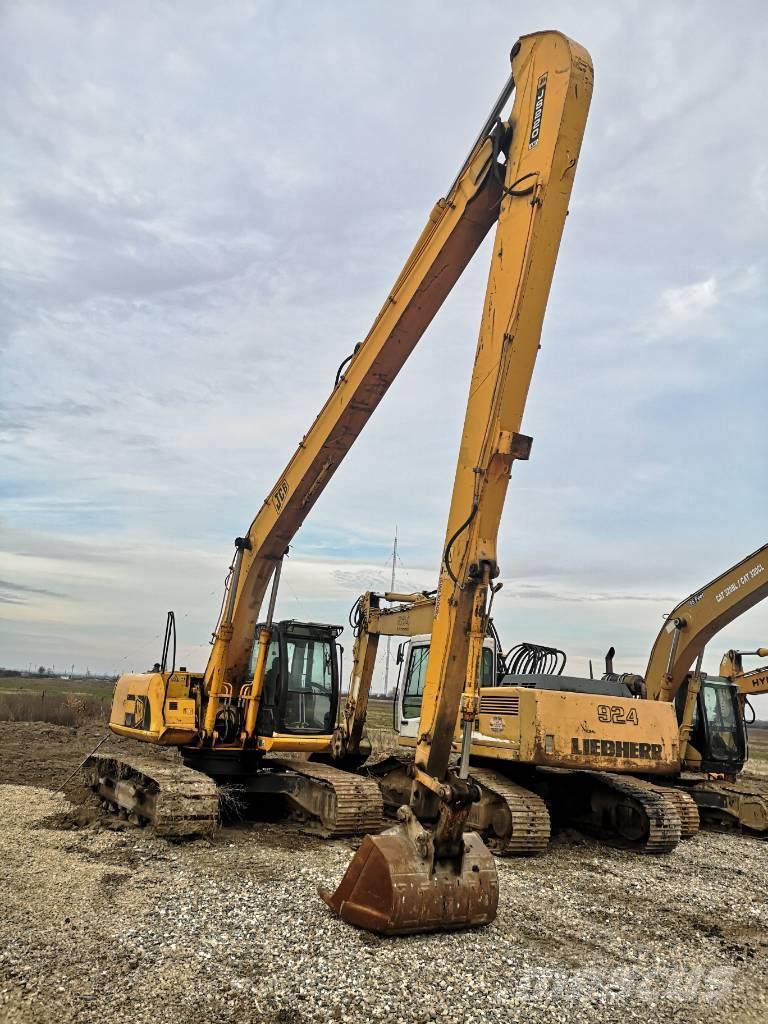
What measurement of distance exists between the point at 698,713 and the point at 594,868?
5.68 m

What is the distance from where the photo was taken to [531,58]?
21.5 feet

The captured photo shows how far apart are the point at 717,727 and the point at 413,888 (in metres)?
9.75

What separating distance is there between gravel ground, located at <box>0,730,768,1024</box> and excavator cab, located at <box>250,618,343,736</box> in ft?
6.46

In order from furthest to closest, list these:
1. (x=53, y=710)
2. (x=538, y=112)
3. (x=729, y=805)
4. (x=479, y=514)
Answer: (x=53, y=710) < (x=729, y=805) < (x=538, y=112) < (x=479, y=514)

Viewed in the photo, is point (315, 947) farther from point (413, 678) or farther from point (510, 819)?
point (413, 678)

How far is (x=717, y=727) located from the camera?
521 inches

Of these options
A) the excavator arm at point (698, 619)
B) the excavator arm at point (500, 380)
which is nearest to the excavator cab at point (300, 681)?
the excavator arm at point (500, 380)

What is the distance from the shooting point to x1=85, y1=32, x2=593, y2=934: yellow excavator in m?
5.43

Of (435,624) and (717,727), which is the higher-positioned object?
(435,624)

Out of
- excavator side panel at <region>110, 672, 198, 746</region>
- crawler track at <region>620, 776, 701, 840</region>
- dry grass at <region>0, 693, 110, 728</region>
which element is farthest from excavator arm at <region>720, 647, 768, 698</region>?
dry grass at <region>0, 693, 110, 728</region>

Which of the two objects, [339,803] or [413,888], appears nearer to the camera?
[413,888]

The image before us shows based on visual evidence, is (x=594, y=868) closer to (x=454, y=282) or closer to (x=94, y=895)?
(x=94, y=895)

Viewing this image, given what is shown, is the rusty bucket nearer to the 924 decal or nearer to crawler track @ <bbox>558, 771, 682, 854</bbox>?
crawler track @ <bbox>558, 771, 682, 854</bbox>

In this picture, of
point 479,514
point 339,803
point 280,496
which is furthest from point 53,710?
point 479,514
